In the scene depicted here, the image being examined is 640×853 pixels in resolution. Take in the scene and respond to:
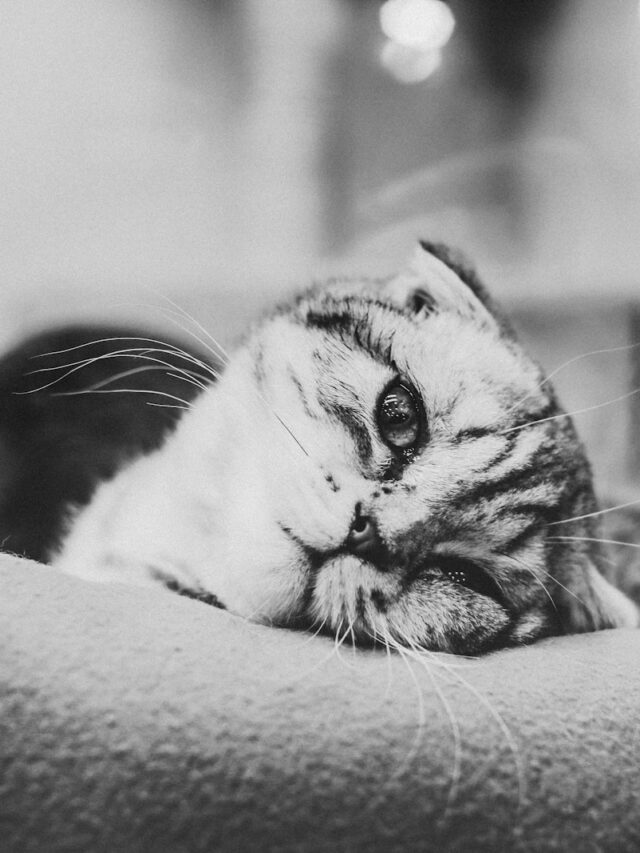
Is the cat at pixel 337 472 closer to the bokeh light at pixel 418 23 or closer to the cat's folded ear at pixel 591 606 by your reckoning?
the cat's folded ear at pixel 591 606

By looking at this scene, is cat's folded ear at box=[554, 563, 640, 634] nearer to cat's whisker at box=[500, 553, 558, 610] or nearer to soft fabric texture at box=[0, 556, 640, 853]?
cat's whisker at box=[500, 553, 558, 610]

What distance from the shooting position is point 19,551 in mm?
879

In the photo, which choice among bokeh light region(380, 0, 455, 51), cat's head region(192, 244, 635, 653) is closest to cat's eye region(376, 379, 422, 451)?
cat's head region(192, 244, 635, 653)

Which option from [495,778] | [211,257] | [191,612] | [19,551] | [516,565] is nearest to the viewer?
[495,778]

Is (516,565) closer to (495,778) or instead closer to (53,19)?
(495,778)

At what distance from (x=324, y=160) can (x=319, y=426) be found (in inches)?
20.7

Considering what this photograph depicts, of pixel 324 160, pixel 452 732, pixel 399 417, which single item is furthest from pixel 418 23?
pixel 452 732

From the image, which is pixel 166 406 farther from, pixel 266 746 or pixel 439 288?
pixel 266 746

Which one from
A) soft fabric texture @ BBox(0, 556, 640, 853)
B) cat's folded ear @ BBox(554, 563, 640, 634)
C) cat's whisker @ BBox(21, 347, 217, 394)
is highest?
cat's whisker @ BBox(21, 347, 217, 394)

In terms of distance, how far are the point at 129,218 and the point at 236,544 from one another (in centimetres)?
53

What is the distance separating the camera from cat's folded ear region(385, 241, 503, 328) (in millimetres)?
883

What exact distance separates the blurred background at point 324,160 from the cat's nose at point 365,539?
1.47ft

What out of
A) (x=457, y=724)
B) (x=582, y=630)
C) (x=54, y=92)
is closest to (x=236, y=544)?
(x=457, y=724)

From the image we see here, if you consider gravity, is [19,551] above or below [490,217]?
below
